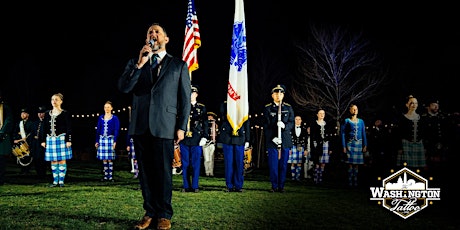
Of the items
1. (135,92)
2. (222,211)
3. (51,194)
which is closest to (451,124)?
(222,211)

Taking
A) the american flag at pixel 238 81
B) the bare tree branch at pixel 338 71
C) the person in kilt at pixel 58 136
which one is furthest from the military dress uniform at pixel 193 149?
the bare tree branch at pixel 338 71

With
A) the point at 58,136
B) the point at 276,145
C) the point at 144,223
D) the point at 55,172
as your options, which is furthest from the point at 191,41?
the point at 144,223

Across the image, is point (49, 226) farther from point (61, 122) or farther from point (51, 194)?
point (61, 122)

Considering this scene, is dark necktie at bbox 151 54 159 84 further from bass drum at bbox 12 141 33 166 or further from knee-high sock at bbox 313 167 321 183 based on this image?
bass drum at bbox 12 141 33 166

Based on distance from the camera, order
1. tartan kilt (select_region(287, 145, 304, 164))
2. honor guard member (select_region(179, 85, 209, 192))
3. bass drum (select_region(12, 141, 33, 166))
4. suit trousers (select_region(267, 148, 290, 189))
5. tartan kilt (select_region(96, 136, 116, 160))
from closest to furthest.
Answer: honor guard member (select_region(179, 85, 209, 192))
suit trousers (select_region(267, 148, 290, 189))
tartan kilt (select_region(96, 136, 116, 160))
tartan kilt (select_region(287, 145, 304, 164))
bass drum (select_region(12, 141, 33, 166))

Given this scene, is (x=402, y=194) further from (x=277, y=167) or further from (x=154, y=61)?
(x=154, y=61)

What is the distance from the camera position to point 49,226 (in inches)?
198

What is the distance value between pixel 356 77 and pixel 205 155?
1264 cm

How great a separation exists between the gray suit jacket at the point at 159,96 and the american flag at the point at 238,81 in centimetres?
460

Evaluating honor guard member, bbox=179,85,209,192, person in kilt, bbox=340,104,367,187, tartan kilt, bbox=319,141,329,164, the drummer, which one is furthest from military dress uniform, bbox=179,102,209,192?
the drummer

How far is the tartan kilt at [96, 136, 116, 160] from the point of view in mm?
11531

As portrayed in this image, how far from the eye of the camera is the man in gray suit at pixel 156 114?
4723 millimetres

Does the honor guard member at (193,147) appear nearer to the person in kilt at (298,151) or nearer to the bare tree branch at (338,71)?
the person in kilt at (298,151)

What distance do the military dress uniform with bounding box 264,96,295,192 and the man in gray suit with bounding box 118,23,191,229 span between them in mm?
4707
